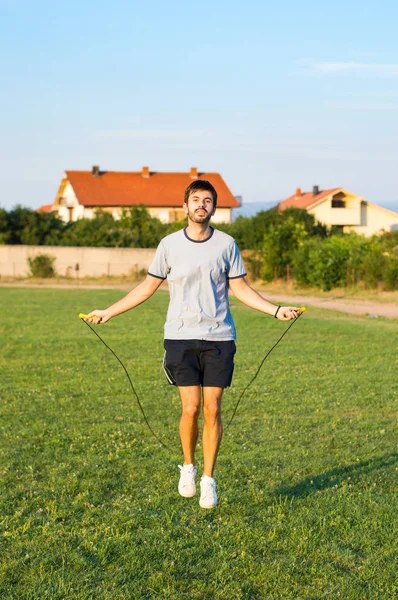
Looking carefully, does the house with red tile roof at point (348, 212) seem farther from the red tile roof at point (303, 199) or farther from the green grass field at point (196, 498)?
the green grass field at point (196, 498)

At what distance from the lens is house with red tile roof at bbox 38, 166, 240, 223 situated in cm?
8132

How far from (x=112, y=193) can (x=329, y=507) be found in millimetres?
77801

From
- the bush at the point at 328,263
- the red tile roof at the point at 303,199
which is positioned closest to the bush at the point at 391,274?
the bush at the point at 328,263

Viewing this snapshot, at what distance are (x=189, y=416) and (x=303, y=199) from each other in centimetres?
8150

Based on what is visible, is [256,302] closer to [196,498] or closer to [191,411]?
[191,411]

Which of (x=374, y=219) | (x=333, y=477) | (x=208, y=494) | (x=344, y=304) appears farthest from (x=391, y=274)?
(x=374, y=219)

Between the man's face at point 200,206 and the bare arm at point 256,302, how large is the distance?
1.80ft

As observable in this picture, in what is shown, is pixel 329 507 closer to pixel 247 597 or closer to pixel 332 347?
pixel 247 597

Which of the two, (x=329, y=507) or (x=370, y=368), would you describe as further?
(x=370, y=368)

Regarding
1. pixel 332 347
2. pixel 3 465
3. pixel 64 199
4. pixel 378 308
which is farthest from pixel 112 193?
pixel 3 465

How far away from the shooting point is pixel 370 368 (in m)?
14.8

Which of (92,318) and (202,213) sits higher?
(202,213)

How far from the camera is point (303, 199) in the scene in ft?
284

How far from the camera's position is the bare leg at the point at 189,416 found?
633 centimetres
